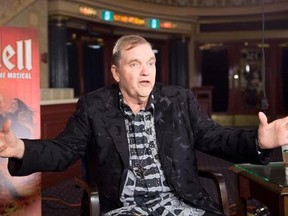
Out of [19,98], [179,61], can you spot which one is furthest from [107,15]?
[19,98]

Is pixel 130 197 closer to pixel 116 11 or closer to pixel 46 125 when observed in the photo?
pixel 46 125

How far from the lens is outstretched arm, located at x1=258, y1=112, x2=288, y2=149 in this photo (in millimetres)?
1617

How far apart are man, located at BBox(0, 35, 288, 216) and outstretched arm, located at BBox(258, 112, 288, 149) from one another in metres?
0.04

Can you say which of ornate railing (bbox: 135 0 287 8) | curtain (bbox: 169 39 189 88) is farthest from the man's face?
curtain (bbox: 169 39 189 88)

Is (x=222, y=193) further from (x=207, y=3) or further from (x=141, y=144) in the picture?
(x=207, y=3)

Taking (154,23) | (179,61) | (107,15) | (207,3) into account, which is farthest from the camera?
(179,61)

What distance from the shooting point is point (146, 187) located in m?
1.78

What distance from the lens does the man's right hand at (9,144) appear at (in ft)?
5.17

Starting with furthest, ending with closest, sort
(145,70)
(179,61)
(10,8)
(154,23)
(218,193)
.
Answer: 1. (179,61)
2. (154,23)
3. (10,8)
4. (218,193)
5. (145,70)

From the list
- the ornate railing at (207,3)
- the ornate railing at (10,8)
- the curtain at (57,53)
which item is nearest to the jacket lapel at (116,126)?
the ornate railing at (10,8)

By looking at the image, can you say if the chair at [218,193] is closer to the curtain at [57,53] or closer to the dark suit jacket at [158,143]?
the dark suit jacket at [158,143]

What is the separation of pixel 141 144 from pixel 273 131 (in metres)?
0.59

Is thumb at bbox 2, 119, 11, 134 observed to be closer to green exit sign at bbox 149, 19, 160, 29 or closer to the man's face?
the man's face

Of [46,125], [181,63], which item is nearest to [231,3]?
[181,63]
